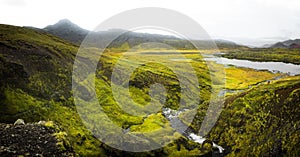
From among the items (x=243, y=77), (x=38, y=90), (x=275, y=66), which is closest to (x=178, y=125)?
(x=38, y=90)

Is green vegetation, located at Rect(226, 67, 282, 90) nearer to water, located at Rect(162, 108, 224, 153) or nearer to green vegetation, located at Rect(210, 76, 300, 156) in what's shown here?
water, located at Rect(162, 108, 224, 153)

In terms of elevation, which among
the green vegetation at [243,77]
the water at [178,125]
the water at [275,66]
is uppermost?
the water at [275,66]

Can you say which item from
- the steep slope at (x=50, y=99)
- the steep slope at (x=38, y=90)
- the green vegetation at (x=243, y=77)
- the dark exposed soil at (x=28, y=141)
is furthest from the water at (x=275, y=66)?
the dark exposed soil at (x=28, y=141)

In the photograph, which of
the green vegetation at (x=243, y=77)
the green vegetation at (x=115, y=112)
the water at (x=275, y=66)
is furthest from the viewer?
the water at (x=275, y=66)

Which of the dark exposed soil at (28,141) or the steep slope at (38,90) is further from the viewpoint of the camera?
the steep slope at (38,90)

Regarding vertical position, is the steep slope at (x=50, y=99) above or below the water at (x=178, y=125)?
above

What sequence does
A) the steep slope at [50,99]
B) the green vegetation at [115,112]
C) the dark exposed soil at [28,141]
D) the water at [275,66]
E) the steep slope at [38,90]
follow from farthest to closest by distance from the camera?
1. the water at [275,66]
2. the steep slope at [38,90]
3. the steep slope at [50,99]
4. the green vegetation at [115,112]
5. the dark exposed soil at [28,141]

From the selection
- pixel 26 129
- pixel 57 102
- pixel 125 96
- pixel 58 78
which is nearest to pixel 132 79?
pixel 125 96

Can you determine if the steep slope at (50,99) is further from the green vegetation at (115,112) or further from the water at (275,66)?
the water at (275,66)

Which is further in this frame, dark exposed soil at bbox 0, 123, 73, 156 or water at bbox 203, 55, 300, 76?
water at bbox 203, 55, 300, 76

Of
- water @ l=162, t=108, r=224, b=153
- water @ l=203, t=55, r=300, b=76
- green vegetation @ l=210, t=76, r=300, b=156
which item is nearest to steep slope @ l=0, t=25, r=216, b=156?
water @ l=162, t=108, r=224, b=153
